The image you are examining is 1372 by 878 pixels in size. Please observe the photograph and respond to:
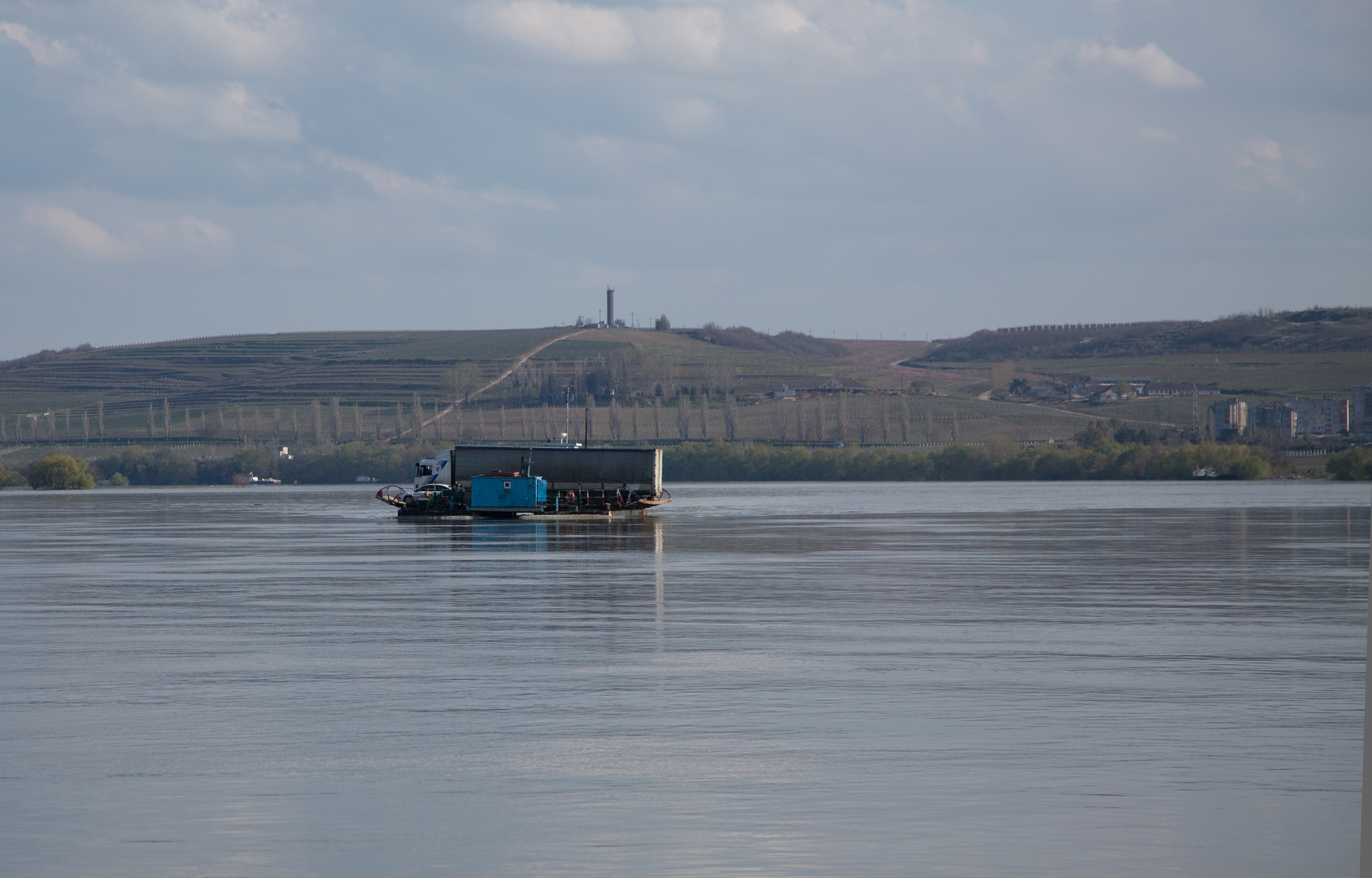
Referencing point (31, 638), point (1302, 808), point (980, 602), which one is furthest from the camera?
point (980, 602)

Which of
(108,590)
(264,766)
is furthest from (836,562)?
(264,766)

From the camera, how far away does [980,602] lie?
25.7 metres

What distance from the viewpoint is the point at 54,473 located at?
145m

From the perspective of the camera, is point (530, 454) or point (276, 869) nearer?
point (276, 869)

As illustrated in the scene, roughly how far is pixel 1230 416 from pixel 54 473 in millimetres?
135335

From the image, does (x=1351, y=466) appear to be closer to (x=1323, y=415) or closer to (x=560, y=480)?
(x=1323, y=415)

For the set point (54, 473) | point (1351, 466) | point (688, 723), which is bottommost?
point (1351, 466)

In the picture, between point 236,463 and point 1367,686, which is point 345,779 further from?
point 236,463

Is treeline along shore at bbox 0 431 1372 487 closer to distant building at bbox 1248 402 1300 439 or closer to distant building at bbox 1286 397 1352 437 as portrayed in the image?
distant building at bbox 1248 402 1300 439

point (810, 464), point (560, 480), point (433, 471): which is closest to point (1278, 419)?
point (810, 464)

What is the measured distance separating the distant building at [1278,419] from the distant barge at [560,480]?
11382 cm

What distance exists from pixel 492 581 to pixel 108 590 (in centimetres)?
755

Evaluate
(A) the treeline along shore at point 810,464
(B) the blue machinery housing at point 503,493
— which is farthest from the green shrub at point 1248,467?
(B) the blue machinery housing at point 503,493

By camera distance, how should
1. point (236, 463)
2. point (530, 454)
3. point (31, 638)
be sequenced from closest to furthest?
1. point (31, 638)
2. point (530, 454)
3. point (236, 463)
